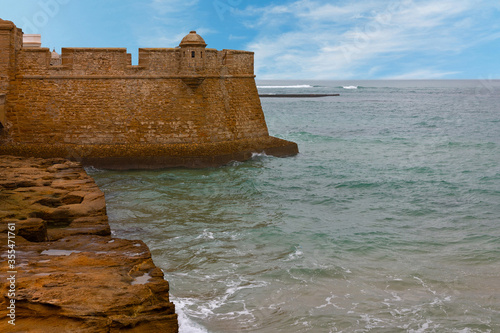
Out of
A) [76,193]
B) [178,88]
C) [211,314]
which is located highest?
[178,88]

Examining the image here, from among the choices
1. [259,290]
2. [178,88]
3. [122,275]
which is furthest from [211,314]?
[178,88]

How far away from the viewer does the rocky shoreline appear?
4.64 m

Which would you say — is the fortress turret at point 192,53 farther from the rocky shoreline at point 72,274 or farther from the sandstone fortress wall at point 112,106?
the rocky shoreline at point 72,274

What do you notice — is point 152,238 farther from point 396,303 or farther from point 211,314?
point 396,303

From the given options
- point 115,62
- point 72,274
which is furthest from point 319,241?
point 115,62

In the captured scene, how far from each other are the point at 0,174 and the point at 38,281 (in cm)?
664

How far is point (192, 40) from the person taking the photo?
53.2 feet

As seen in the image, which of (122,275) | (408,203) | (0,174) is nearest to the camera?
(122,275)

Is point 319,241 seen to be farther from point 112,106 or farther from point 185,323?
point 112,106

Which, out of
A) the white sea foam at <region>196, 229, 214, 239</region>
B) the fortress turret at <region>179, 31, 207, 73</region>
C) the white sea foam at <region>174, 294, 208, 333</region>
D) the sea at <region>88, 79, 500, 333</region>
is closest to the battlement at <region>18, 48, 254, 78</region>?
the fortress turret at <region>179, 31, 207, 73</region>

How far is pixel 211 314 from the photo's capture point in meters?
6.84

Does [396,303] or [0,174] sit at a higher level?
[0,174]

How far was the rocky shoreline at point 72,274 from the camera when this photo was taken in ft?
15.2

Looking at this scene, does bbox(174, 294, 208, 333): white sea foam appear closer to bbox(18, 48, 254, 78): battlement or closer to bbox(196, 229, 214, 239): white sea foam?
bbox(196, 229, 214, 239): white sea foam
